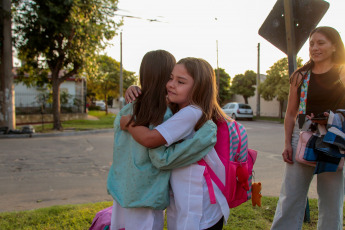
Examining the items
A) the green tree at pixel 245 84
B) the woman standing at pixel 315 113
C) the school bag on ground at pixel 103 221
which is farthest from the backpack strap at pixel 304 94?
the green tree at pixel 245 84

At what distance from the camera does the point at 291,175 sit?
2293 millimetres

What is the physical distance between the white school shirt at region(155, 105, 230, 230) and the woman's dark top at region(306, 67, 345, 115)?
1.05 m

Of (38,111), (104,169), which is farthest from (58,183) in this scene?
(38,111)

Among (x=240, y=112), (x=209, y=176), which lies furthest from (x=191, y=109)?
(x=240, y=112)

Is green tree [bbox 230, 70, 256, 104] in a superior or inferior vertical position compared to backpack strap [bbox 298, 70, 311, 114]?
superior

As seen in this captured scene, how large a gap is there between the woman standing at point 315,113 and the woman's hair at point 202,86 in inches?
36.7

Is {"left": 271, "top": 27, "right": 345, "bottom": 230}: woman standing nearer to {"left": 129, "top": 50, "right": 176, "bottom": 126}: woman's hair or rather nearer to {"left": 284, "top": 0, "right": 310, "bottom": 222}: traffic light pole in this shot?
{"left": 284, "top": 0, "right": 310, "bottom": 222}: traffic light pole

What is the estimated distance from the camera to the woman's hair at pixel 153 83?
162 centimetres

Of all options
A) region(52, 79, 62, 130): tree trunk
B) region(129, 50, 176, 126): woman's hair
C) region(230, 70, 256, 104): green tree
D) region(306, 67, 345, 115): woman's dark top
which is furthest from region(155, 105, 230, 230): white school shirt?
region(230, 70, 256, 104): green tree

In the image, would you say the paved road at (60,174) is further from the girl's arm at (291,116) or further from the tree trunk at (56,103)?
the tree trunk at (56,103)

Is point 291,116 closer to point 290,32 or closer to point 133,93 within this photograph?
point 290,32

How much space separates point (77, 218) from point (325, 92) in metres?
2.69

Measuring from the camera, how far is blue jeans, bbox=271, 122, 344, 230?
2.10m

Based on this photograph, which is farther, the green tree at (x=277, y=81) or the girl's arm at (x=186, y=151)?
the green tree at (x=277, y=81)
